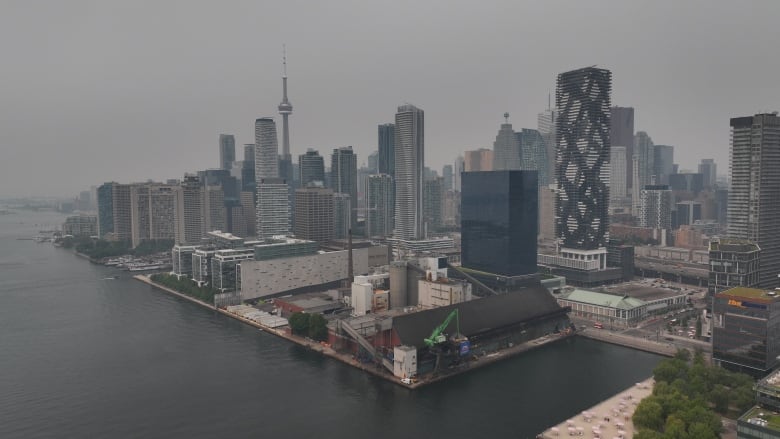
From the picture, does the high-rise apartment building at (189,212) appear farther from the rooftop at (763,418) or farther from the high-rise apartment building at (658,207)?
the rooftop at (763,418)

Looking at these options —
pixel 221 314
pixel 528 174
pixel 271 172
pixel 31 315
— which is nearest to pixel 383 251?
pixel 528 174

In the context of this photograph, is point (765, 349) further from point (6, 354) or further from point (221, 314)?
point (6, 354)

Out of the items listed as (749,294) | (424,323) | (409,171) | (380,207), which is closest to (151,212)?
(380,207)

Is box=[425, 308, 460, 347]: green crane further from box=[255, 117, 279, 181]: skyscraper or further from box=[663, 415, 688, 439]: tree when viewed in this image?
box=[255, 117, 279, 181]: skyscraper

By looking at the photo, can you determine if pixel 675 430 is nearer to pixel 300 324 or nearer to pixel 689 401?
pixel 689 401

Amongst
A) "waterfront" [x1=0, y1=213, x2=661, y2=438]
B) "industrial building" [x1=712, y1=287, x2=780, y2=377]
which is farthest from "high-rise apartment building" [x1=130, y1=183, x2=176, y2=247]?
"industrial building" [x1=712, y1=287, x2=780, y2=377]
